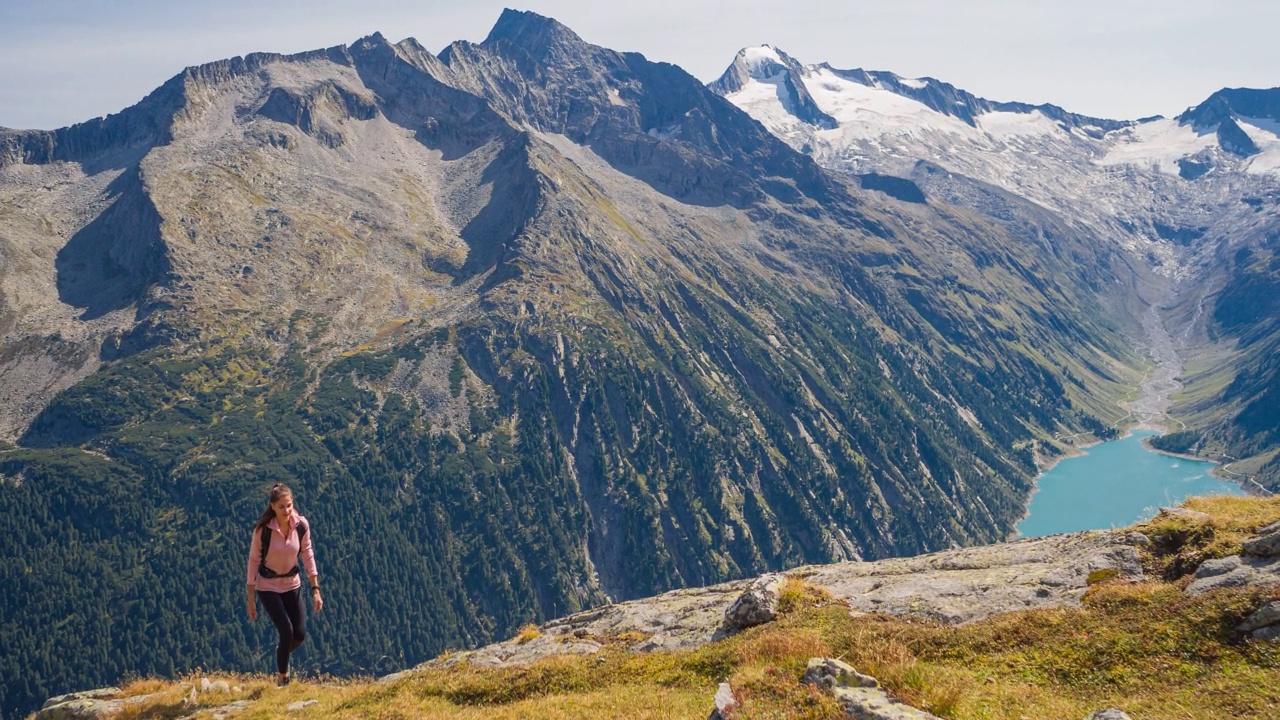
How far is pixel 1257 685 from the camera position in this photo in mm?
14242

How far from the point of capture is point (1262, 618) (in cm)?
1585

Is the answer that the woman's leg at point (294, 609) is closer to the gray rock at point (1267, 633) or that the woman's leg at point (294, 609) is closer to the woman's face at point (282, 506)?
the woman's face at point (282, 506)

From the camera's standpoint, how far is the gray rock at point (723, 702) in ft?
49.6

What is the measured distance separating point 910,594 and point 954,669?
7.62 m

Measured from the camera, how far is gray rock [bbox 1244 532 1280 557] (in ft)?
60.8

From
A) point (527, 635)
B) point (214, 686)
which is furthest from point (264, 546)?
point (527, 635)

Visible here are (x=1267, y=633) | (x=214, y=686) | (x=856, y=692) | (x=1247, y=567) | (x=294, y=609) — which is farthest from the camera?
(x=214, y=686)

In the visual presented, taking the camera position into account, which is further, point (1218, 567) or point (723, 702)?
point (1218, 567)

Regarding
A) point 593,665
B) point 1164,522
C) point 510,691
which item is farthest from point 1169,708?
point 510,691

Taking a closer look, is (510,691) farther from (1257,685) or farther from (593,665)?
(1257,685)

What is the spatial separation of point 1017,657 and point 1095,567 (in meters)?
7.59

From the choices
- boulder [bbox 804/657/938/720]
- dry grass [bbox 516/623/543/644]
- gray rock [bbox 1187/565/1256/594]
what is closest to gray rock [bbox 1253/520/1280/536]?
gray rock [bbox 1187/565/1256/594]

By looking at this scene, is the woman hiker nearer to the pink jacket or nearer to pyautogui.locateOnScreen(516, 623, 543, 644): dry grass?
the pink jacket

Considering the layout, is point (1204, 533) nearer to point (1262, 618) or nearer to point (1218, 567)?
point (1218, 567)
